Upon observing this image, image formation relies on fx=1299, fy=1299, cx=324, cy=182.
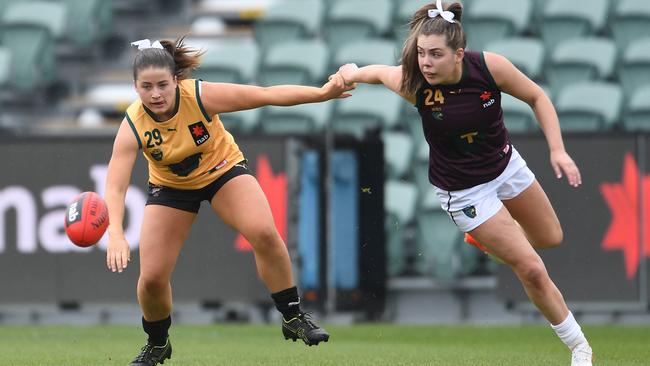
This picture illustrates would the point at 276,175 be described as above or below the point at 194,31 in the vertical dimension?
below

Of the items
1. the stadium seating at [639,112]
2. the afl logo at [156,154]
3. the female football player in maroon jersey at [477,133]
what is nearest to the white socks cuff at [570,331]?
the female football player in maroon jersey at [477,133]

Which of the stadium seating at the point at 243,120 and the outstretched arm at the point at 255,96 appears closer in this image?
the outstretched arm at the point at 255,96

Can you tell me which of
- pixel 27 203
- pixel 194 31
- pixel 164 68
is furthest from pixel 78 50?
pixel 164 68

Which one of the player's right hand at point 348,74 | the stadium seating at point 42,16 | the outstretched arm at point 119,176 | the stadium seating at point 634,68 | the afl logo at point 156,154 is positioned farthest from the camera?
the stadium seating at point 42,16

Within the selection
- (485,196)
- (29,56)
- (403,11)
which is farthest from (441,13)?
(29,56)

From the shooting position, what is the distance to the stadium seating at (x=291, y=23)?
15727mm

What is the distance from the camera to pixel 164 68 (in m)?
7.20

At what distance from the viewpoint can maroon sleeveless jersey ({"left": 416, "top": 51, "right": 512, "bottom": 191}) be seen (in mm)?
7254

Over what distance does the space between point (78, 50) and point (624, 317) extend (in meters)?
7.83

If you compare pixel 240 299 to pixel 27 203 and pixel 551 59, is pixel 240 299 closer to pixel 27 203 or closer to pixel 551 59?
pixel 27 203

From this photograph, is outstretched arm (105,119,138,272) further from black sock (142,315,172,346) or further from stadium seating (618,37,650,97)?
stadium seating (618,37,650,97)

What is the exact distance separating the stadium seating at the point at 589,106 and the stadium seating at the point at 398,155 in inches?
65.9

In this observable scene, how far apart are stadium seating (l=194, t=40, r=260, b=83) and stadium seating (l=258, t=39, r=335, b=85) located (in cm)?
17

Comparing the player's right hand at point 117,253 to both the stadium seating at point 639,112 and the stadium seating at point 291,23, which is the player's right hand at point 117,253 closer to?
the stadium seating at point 639,112
